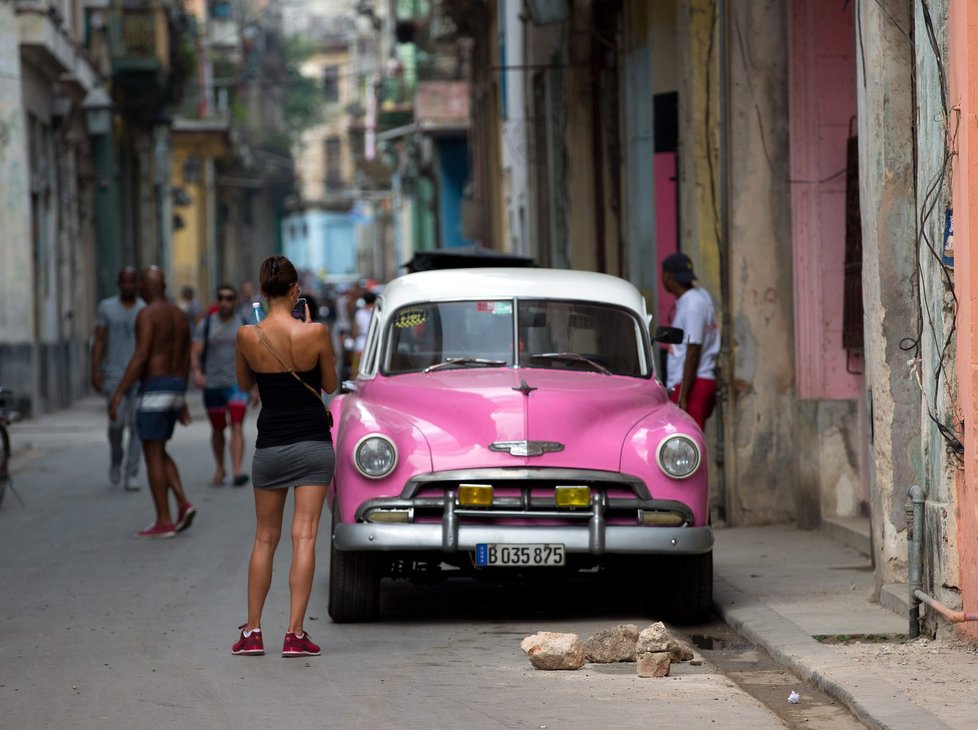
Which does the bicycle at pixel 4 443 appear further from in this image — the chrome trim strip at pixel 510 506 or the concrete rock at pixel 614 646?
the concrete rock at pixel 614 646

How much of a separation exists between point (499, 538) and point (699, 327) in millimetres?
4289

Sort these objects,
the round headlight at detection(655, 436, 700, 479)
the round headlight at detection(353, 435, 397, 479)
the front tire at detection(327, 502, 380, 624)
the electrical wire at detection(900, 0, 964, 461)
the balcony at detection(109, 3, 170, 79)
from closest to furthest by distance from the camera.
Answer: the electrical wire at detection(900, 0, 964, 461), the round headlight at detection(353, 435, 397, 479), the round headlight at detection(655, 436, 700, 479), the front tire at detection(327, 502, 380, 624), the balcony at detection(109, 3, 170, 79)

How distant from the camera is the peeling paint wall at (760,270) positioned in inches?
514

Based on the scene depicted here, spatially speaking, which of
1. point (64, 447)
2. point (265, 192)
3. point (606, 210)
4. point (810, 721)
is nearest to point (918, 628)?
point (810, 721)

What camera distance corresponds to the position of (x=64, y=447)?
2170 cm

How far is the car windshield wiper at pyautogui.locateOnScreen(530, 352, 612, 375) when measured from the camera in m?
10.2

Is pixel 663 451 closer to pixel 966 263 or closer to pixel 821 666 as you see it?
pixel 821 666

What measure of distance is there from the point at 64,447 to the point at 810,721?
1589cm

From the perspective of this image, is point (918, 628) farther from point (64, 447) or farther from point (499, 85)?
point (499, 85)

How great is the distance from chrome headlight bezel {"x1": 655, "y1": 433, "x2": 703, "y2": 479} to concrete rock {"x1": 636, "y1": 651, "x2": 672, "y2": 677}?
4.49 ft

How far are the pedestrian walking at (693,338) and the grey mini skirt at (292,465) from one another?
180 inches

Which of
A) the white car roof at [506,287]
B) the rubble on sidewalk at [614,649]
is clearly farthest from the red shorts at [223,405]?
the rubble on sidewalk at [614,649]

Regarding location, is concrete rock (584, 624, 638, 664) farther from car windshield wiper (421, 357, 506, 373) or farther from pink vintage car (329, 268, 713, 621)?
car windshield wiper (421, 357, 506, 373)

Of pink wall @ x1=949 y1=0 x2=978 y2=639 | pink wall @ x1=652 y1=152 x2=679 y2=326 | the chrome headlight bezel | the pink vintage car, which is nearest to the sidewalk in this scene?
pink wall @ x1=949 y1=0 x2=978 y2=639
